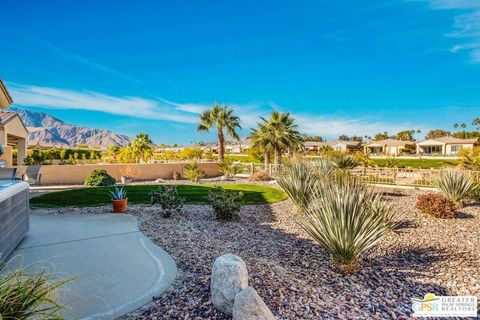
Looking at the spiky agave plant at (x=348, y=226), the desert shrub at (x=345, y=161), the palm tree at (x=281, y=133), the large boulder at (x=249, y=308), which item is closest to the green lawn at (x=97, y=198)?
the desert shrub at (x=345, y=161)

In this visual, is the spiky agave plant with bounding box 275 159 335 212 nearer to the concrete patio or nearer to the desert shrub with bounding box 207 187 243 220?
the desert shrub with bounding box 207 187 243 220

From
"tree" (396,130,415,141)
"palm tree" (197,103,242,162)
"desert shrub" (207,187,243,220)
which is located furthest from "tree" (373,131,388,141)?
"desert shrub" (207,187,243,220)

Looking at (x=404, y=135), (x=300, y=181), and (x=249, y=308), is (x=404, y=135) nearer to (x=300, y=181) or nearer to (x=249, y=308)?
(x=300, y=181)

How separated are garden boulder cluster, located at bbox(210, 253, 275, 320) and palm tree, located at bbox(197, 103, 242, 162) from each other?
3035 cm

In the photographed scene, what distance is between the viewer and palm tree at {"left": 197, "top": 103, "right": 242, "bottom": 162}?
33906 mm

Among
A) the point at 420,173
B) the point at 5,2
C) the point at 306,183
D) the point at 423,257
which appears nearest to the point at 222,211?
the point at 306,183

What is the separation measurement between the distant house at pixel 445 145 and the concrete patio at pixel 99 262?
76569 millimetres

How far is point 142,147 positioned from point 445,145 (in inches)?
2743

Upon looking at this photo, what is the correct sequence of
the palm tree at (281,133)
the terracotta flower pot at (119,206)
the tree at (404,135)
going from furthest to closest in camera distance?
the tree at (404,135) → the palm tree at (281,133) → the terracotta flower pot at (119,206)

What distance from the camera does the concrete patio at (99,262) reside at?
328 cm

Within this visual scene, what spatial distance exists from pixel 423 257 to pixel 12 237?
746 cm

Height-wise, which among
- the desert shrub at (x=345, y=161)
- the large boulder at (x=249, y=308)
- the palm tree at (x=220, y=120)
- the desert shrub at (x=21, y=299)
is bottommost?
the large boulder at (x=249, y=308)

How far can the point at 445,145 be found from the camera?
7238cm

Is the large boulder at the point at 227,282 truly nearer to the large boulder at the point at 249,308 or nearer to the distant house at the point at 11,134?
the large boulder at the point at 249,308
